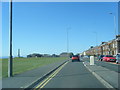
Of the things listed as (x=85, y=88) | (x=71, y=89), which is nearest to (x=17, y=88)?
(x=71, y=89)

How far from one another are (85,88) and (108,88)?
1.13 metres

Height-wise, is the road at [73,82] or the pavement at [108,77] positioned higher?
the pavement at [108,77]

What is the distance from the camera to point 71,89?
11.0 m

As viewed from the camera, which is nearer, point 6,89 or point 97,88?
point 6,89

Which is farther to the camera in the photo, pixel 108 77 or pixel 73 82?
pixel 108 77

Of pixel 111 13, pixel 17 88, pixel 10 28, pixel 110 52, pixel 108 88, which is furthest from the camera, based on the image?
pixel 110 52

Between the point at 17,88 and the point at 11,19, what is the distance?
26.0 ft

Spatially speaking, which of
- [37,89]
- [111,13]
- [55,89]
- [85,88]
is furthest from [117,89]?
[111,13]

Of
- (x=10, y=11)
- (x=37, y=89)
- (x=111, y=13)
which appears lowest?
(x=37, y=89)

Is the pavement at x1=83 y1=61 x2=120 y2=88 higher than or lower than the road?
higher

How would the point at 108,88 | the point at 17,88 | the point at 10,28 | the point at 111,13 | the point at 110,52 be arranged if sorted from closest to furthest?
the point at 17,88 < the point at 108,88 < the point at 10,28 < the point at 111,13 < the point at 110,52

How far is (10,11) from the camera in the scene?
17188mm

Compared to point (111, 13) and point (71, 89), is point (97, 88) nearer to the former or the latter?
point (71, 89)

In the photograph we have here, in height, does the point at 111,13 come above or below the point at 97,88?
above
